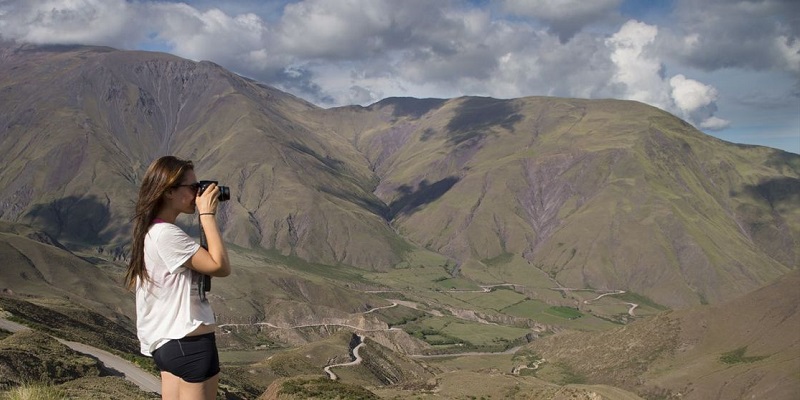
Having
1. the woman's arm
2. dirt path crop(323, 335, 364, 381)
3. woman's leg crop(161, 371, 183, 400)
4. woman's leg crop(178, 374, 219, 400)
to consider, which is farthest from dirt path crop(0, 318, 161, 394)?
dirt path crop(323, 335, 364, 381)

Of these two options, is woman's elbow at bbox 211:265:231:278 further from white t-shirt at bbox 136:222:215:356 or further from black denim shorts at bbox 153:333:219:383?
black denim shorts at bbox 153:333:219:383

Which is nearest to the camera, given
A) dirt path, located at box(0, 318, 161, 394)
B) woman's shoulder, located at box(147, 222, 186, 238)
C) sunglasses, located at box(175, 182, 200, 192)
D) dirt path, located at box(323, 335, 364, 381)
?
woman's shoulder, located at box(147, 222, 186, 238)

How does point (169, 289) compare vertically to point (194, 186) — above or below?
below

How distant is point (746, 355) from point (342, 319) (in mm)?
110586

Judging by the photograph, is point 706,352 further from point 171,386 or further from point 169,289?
point 169,289

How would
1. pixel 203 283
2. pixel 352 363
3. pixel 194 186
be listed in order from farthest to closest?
1. pixel 352 363
2. pixel 194 186
3. pixel 203 283

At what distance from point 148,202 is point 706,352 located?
442ft

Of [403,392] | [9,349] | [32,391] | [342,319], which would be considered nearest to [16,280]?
[342,319]

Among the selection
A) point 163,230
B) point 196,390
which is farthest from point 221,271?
point 196,390

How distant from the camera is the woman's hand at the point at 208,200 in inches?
361

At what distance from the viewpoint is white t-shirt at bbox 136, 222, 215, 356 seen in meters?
8.76

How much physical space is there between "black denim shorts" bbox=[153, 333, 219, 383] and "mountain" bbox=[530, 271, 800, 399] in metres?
103

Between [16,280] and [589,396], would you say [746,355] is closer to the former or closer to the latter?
[589,396]

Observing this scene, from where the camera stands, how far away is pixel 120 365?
5497 centimetres
